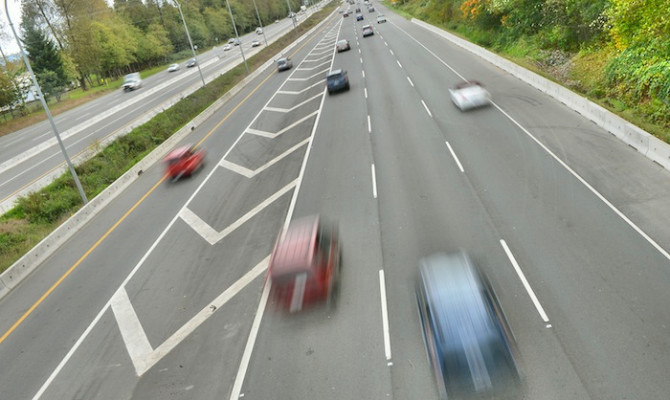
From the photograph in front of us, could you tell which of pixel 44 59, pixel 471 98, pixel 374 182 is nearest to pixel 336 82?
pixel 471 98

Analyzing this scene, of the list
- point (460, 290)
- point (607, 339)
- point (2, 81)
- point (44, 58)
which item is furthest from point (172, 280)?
point (44, 58)

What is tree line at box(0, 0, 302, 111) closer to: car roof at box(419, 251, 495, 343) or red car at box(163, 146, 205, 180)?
red car at box(163, 146, 205, 180)

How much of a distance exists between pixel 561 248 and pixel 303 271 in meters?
6.90

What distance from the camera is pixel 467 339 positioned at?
712 cm

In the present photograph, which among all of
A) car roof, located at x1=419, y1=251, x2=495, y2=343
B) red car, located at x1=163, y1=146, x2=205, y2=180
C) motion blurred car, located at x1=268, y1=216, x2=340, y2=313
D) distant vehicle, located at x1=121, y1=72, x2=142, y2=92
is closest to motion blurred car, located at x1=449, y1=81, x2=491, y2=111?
motion blurred car, located at x1=268, y1=216, x2=340, y2=313

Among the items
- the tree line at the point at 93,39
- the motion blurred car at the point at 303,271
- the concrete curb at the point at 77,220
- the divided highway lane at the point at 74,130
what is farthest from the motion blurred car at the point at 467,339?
the tree line at the point at 93,39

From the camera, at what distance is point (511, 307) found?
30.1ft

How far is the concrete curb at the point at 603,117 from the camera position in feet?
44.7

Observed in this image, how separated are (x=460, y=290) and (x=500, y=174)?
8.35 m

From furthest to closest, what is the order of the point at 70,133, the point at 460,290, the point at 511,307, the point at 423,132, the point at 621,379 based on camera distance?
the point at 70,133 < the point at 423,132 < the point at 511,307 < the point at 460,290 < the point at 621,379

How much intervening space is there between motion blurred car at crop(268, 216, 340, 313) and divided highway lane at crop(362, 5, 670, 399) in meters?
1.89

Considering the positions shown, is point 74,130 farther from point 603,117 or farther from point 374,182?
point 603,117

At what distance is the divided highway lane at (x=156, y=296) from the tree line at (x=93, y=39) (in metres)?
45.6

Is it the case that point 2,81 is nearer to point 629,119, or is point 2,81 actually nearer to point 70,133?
point 70,133
